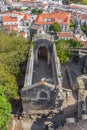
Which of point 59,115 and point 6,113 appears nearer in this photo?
point 6,113

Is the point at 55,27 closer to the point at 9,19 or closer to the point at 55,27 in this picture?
the point at 55,27

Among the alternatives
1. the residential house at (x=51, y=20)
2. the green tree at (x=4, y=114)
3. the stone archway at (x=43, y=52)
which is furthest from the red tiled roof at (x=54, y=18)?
the green tree at (x=4, y=114)

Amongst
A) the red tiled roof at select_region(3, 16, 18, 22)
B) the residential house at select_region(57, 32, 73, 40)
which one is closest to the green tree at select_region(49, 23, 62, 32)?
the residential house at select_region(57, 32, 73, 40)

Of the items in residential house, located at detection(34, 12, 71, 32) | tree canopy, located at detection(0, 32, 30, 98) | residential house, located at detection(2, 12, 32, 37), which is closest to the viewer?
tree canopy, located at detection(0, 32, 30, 98)

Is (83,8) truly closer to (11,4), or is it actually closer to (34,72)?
(11,4)

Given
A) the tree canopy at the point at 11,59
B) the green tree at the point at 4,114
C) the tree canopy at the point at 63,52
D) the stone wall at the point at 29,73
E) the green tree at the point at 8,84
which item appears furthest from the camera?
the tree canopy at the point at 63,52

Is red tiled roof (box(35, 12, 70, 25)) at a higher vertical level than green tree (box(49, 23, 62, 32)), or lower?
higher

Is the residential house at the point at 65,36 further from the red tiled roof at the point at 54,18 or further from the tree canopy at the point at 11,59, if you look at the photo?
the tree canopy at the point at 11,59

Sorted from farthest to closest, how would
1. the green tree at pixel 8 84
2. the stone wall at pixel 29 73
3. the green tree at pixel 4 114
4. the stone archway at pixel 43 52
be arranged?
the stone archway at pixel 43 52, the stone wall at pixel 29 73, the green tree at pixel 8 84, the green tree at pixel 4 114

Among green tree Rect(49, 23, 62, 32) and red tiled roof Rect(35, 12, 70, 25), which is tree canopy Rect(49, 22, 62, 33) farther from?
red tiled roof Rect(35, 12, 70, 25)

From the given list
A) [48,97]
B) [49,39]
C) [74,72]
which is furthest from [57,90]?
[49,39]

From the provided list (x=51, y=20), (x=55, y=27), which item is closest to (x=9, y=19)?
(x=51, y=20)
